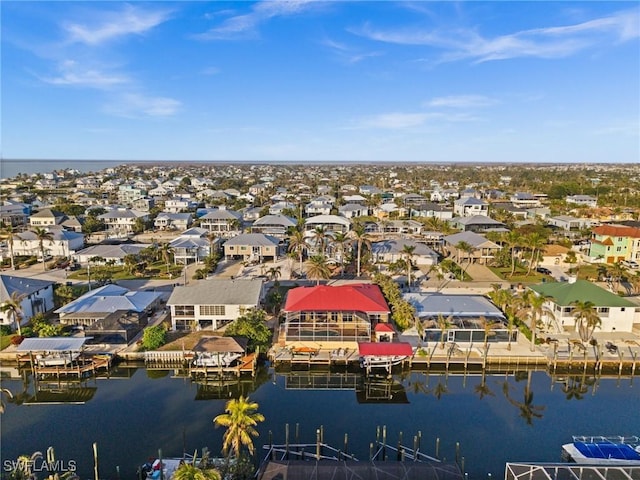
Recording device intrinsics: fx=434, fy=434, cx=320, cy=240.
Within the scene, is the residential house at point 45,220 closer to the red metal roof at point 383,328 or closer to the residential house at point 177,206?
the residential house at point 177,206

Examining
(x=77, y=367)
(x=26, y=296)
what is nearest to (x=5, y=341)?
(x=26, y=296)

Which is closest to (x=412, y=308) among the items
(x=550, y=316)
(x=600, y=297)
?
(x=550, y=316)

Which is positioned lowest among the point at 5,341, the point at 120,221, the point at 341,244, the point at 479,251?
the point at 5,341

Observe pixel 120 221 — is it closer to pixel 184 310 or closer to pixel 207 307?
pixel 184 310

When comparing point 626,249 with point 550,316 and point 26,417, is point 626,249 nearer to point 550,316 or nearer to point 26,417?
point 550,316

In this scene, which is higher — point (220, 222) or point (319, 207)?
point (319, 207)

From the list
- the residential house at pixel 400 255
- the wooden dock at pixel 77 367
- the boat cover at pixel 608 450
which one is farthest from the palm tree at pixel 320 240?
the boat cover at pixel 608 450

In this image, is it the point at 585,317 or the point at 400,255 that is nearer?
the point at 585,317
